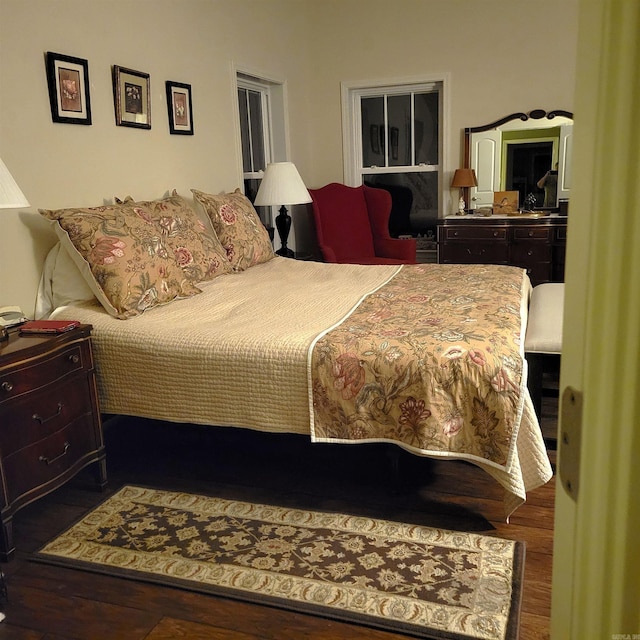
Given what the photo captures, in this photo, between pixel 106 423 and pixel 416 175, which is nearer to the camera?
pixel 106 423

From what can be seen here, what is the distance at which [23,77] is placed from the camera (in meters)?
2.63

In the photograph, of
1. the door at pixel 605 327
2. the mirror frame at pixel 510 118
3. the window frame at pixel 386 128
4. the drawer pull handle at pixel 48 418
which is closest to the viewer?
the door at pixel 605 327

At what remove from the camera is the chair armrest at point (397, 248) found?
496cm

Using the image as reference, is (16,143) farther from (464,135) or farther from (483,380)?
(464,135)

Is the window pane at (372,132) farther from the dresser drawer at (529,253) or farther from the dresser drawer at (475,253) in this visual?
the dresser drawer at (529,253)

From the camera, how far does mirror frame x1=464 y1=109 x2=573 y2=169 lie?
493 cm

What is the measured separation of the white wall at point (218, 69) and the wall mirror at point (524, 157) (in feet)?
0.36

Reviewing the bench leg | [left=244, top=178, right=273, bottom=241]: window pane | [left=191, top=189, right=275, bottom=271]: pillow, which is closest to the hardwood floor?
the bench leg

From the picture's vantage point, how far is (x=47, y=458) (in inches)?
86.8

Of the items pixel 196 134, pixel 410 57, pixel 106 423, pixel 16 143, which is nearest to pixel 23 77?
pixel 16 143

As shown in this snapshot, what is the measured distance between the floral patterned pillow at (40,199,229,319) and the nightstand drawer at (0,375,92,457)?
38cm

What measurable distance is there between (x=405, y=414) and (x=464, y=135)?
3.78 metres

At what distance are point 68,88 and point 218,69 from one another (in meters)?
1.46

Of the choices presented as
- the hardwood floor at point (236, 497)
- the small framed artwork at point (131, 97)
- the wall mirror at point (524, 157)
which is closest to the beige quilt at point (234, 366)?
the hardwood floor at point (236, 497)
